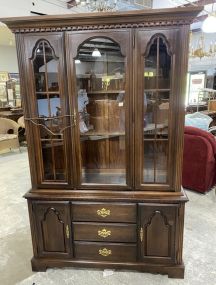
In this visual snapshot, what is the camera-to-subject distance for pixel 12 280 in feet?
6.36

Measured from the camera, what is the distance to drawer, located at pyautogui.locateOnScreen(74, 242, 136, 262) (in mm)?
1919

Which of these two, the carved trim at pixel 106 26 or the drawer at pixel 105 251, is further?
the drawer at pixel 105 251

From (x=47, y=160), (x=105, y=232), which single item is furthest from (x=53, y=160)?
(x=105, y=232)

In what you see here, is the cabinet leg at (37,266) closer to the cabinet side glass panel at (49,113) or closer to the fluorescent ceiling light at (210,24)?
the cabinet side glass panel at (49,113)

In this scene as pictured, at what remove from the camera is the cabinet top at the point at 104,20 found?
1.48m

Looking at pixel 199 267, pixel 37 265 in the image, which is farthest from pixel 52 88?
pixel 199 267

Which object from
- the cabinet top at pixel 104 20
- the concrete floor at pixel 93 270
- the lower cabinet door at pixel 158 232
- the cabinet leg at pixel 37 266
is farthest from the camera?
the cabinet leg at pixel 37 266

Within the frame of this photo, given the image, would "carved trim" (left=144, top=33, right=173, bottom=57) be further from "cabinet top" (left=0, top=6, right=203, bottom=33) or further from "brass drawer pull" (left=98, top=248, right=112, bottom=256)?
"brass drawer pull" (left=98, top=248, right=112, bottom=256)

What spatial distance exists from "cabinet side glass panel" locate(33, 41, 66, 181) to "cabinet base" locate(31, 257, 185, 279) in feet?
2.35

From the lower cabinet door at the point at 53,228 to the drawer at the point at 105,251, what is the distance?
0.09 meters

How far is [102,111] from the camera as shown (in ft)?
6.90

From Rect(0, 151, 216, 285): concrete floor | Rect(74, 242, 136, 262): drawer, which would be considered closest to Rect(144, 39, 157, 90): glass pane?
Rect(74, 242, 136, 262): drawer

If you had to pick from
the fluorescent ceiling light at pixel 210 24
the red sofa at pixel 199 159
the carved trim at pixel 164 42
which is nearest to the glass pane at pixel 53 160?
the carved trim at pixel 164 42

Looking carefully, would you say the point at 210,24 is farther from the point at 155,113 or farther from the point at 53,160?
the point at 53,160
